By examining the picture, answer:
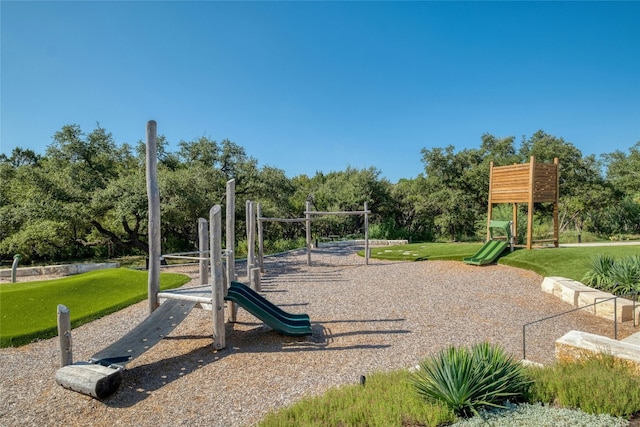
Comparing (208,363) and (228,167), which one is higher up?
(228,167)

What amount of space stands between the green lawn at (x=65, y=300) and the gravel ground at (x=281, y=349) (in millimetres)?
410

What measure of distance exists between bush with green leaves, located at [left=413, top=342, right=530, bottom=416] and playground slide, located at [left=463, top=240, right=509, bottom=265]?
922 centimetres

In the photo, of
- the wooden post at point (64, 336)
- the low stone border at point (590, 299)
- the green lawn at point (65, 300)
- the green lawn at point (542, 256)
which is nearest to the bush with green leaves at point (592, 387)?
the low stone border at point (590, 299)

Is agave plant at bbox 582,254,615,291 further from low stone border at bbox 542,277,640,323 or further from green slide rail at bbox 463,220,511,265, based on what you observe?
green slide rail at bbox 463,220,511,265

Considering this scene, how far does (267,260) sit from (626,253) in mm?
12179

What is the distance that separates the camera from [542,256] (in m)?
11.6

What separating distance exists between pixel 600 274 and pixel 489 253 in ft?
14.7

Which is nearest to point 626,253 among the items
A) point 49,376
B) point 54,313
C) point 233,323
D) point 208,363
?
point 233,323

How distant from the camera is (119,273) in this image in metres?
10.9

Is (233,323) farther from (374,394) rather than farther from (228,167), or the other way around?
(228,167)

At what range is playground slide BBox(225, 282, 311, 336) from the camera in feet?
19.3

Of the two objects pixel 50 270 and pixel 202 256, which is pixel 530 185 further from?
pixel 50 270

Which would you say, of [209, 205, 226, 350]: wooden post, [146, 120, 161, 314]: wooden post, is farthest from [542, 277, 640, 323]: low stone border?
[146, 120, 161, 314]: wooden post

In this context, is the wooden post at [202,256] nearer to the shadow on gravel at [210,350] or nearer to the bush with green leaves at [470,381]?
the shadow on gravel at [210,350]
